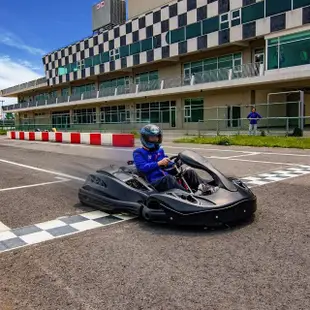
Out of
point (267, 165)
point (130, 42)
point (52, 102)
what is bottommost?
point (267, 165)

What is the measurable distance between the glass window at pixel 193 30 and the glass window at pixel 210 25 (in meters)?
0.50

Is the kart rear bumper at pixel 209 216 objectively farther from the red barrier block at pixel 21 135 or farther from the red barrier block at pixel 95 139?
the red barrier block at pixel 21 135

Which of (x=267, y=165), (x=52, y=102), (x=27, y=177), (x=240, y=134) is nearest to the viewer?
(x=27, y=177)

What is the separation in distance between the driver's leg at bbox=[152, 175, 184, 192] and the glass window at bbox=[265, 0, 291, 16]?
2046 cm

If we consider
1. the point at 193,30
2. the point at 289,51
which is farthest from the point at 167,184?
the point at 193,30

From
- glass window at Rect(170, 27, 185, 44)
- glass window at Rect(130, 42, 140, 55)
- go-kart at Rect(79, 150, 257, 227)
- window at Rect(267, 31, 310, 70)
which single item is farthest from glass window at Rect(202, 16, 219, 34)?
go-kart at Rect(79, 150, 257, 227)

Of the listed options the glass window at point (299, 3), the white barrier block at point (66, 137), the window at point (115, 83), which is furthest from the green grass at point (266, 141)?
the window at point (115, 83)

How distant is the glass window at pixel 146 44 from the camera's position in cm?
3128

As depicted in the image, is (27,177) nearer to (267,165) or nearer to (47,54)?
(267,165)

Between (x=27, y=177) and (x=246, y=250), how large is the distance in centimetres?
564

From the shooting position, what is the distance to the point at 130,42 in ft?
111

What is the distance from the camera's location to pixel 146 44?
31.8 m

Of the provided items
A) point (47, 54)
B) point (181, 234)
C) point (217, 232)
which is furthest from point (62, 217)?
point (47, 54)

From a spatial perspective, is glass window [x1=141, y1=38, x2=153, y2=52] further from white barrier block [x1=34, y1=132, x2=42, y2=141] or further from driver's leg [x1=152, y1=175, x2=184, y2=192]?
driver's leg [x1=152, y1=175, x2=184, y2=192]
